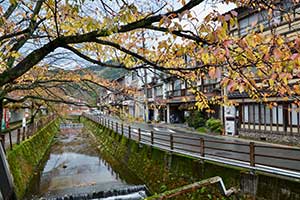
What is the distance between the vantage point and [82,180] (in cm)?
1481

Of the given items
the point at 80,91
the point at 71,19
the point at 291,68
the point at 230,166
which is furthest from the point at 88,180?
the point at 291,68

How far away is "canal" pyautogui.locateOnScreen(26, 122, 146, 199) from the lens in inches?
467

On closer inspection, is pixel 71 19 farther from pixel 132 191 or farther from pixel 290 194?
pixel 132 191

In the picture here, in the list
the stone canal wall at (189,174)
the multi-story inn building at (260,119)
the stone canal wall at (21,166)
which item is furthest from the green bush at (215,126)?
the stone canal wall at (21,166)

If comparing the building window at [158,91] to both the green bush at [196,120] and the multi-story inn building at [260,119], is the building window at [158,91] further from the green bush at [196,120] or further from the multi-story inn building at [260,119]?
the multi-story inn building at [260,119]

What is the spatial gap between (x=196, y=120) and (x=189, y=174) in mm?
18588

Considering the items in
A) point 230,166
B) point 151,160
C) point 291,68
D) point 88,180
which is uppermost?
point 291,68

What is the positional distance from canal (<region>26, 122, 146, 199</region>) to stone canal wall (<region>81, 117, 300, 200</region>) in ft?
2.59

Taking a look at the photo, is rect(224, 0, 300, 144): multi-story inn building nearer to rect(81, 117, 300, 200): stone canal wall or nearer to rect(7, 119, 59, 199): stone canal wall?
rect(81, 117, 300, 200): stone canal wall

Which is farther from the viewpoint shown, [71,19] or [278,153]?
[278,153]

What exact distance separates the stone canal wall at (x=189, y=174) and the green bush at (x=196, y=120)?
11410mm

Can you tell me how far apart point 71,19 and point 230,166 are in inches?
262

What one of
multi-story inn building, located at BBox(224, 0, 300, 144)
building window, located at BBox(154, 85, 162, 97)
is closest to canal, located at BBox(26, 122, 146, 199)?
multi-story inn building, located at BBox(224, 0, 300, 144)

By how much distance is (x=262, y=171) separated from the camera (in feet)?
25.0
